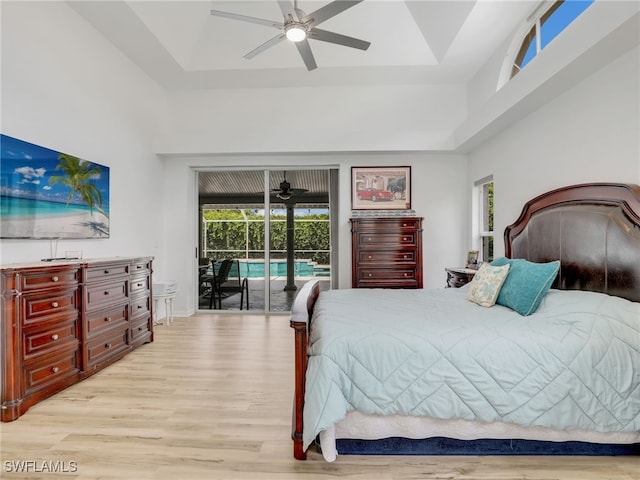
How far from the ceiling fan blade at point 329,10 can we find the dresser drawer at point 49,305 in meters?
2.88

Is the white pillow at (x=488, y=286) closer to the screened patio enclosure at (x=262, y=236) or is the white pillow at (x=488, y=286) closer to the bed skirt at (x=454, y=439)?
the bed skirt at (x=454, y=439)

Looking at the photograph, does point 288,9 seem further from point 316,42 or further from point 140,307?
point 140,307

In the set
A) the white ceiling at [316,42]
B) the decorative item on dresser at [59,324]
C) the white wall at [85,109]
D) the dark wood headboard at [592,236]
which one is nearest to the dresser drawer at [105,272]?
the decorative item on dresser at [59,324]

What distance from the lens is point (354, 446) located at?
1750mm

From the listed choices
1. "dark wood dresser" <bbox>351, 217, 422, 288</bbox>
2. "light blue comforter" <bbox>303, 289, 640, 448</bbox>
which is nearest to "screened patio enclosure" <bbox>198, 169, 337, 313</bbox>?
"dark wood dresser" <bbox>351, 217, 422, 288</bbox>

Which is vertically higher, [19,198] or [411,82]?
[411,82]

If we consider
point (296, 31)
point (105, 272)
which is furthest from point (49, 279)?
point (296, 31)

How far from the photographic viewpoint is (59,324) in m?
2.46

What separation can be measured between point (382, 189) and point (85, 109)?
151 inches

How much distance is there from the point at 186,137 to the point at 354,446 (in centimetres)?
467

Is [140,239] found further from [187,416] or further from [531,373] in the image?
[531,373]

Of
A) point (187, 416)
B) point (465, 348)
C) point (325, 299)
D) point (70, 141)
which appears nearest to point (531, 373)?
point (465, 348)

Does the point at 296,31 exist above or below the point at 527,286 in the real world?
above

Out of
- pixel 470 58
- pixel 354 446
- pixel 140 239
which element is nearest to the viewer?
pixel 354 446
